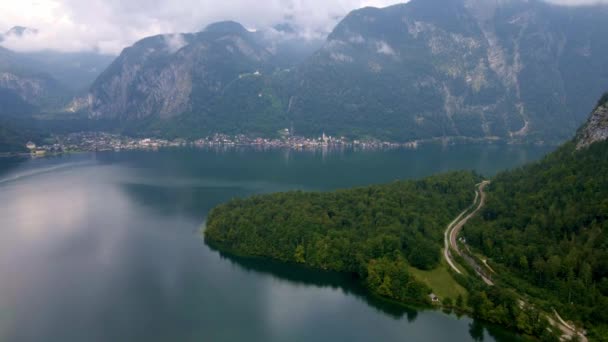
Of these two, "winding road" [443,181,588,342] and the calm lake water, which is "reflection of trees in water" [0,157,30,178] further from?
"winding road" [443,181,588,342]

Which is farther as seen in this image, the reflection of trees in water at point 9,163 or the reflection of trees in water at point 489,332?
the reflection of trees in water at point 9,163

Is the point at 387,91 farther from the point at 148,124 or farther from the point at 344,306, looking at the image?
the point at 344,306

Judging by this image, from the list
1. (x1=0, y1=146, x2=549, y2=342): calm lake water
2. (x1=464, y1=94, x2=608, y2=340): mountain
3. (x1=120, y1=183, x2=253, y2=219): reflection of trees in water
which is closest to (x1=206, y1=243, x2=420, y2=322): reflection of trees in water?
(x1=0, y1=146, x2=549, y2=342): calm lake water

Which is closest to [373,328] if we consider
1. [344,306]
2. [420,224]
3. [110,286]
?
[344,306]

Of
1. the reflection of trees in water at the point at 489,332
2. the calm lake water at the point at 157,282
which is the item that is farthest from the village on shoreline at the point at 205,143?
the reflection of trees in water at the point at 489,332

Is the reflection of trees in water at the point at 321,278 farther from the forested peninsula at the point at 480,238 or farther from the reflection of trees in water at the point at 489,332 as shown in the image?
the reflection of trees in water at the point at 489,332

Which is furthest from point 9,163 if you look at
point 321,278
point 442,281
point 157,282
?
point 442,281

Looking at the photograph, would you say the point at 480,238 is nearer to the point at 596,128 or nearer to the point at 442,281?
the point at 442,281

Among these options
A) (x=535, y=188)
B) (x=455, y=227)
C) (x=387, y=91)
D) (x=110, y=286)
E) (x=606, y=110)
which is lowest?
(x=110, y=286)
